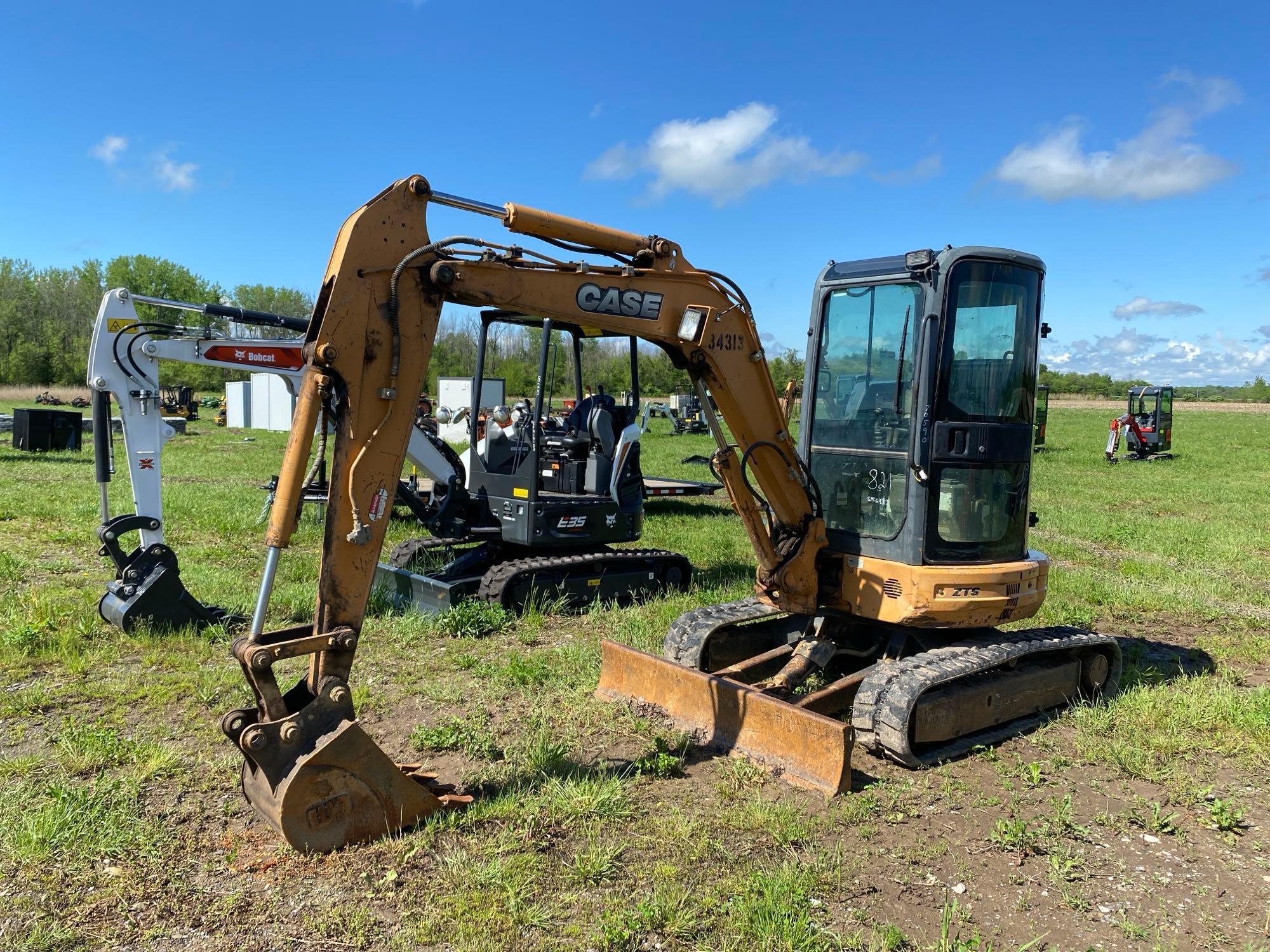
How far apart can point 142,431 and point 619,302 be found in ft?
16.5

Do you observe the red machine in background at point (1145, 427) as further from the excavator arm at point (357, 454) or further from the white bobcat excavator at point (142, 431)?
the excavator arm at point (357, 454)

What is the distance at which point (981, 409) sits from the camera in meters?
5.89

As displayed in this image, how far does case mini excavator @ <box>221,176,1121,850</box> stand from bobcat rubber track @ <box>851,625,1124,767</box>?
21mm

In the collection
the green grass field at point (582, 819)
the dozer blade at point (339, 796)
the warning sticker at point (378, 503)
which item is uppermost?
the warning sticker at point (378, 503)

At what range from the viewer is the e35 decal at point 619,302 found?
510 centimetres

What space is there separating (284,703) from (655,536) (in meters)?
8.98

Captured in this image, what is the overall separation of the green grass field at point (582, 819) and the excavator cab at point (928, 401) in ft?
4.78

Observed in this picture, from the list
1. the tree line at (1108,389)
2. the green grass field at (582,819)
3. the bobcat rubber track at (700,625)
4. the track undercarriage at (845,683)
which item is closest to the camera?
the green grass field at (582,819)

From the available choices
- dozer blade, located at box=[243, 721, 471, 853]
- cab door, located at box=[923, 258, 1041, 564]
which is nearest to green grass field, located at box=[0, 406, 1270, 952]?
dozer blade, located at box=[243, 721, 471, 853]

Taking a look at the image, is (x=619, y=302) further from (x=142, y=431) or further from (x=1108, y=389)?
(x=1108, y=389)

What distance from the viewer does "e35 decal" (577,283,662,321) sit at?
5098 mm

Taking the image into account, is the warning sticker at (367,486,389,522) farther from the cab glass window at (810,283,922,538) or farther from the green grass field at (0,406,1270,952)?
the cab glass window at (810,283,922,538)

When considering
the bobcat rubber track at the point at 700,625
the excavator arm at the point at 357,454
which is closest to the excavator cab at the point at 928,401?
the bobcat rubber track at the point at 700,625

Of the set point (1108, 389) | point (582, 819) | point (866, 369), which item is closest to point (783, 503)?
point (866, 369)
